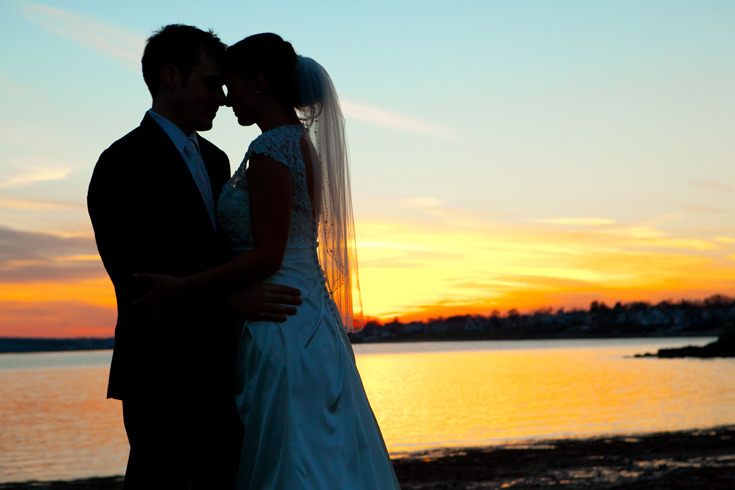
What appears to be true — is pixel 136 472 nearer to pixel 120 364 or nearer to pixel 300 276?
pixel 120 364

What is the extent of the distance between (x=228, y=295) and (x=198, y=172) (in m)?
0.66

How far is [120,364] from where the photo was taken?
3213 millimetres

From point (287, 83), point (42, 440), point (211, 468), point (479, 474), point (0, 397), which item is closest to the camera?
point (211, 468)

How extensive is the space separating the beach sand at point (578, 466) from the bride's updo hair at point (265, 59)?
986 cm

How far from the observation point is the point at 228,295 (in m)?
3.36

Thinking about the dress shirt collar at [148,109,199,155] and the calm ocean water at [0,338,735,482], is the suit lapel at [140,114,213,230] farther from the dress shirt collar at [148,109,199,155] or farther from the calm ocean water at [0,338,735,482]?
the calm ocean water at [0,338,735,482]

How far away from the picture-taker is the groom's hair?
3551 mm

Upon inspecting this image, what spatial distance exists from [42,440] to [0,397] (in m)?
29.7

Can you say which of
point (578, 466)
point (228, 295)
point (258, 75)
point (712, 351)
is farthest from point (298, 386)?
point (712, 351)

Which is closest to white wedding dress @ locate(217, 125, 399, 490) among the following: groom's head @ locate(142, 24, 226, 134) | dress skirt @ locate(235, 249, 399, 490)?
dress skirt @ locate(235, 249, 399, 490)

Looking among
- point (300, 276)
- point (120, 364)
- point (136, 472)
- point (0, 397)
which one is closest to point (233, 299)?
point (300, 276)

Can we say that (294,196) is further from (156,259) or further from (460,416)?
(460,416)

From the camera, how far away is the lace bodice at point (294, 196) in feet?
10.9

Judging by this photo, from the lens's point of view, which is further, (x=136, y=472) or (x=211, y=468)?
(x=211, y=468)
